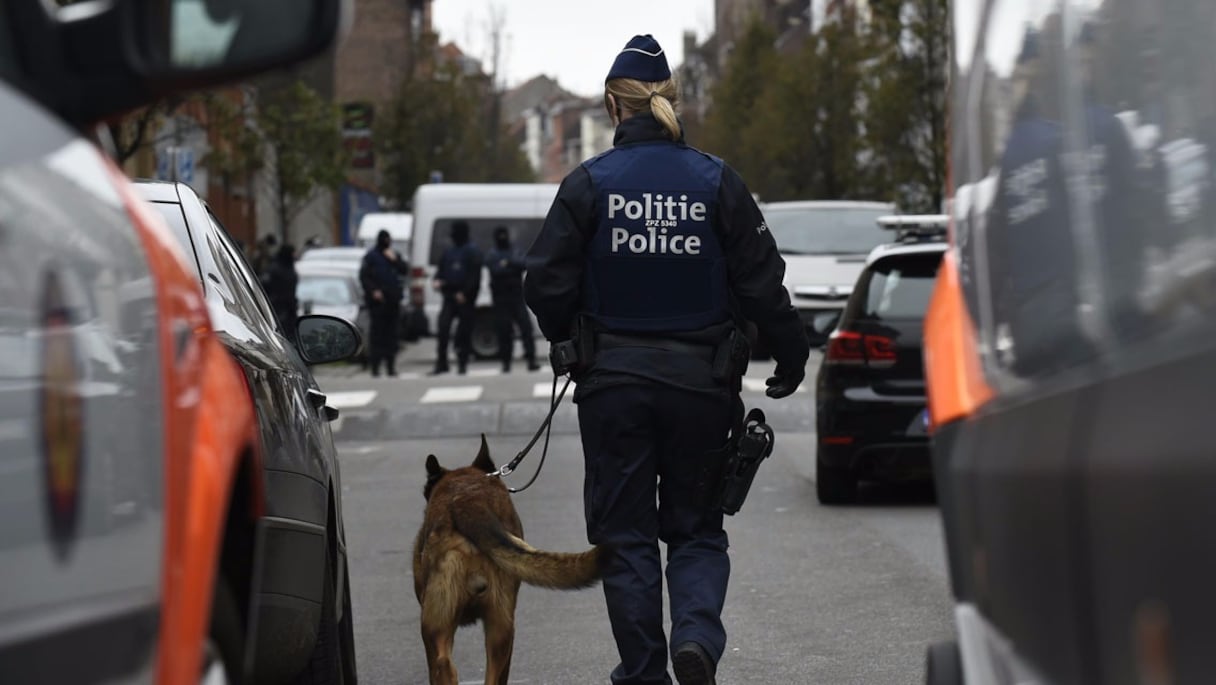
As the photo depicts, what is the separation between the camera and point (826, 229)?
2589cm

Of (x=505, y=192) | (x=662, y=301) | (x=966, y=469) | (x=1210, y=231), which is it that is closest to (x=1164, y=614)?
(x=1210, y=231)

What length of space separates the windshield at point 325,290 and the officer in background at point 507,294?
6767 mm

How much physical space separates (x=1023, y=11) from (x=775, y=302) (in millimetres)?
3134

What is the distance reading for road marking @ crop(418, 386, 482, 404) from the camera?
70.1 feet

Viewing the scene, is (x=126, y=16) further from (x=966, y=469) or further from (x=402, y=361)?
(x=402, y=361)

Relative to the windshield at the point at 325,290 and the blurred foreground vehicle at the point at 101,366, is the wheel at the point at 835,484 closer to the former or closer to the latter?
the blurred foreground vehicle at the point at 101,366

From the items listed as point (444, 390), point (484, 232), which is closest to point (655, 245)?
point (444, 390)

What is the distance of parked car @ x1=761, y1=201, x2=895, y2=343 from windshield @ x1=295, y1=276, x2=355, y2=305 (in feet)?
34.8

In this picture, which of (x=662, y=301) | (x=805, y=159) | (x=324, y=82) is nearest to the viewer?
(x=662, y=301)

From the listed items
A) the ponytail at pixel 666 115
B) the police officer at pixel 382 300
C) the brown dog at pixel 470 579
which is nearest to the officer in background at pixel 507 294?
the police officer at pixel 382 300

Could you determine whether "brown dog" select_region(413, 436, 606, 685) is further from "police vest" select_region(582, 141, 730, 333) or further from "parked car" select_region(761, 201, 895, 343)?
"parked car" select_region(761, 201, 895, 343)

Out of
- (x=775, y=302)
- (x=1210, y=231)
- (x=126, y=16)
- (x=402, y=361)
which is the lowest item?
(x=402, y=361)

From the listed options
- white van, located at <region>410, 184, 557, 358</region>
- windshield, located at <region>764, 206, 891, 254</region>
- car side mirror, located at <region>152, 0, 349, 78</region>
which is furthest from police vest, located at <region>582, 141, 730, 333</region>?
white van, located at <region>410, 184, 557, 358</region>

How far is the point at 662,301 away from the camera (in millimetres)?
6145
